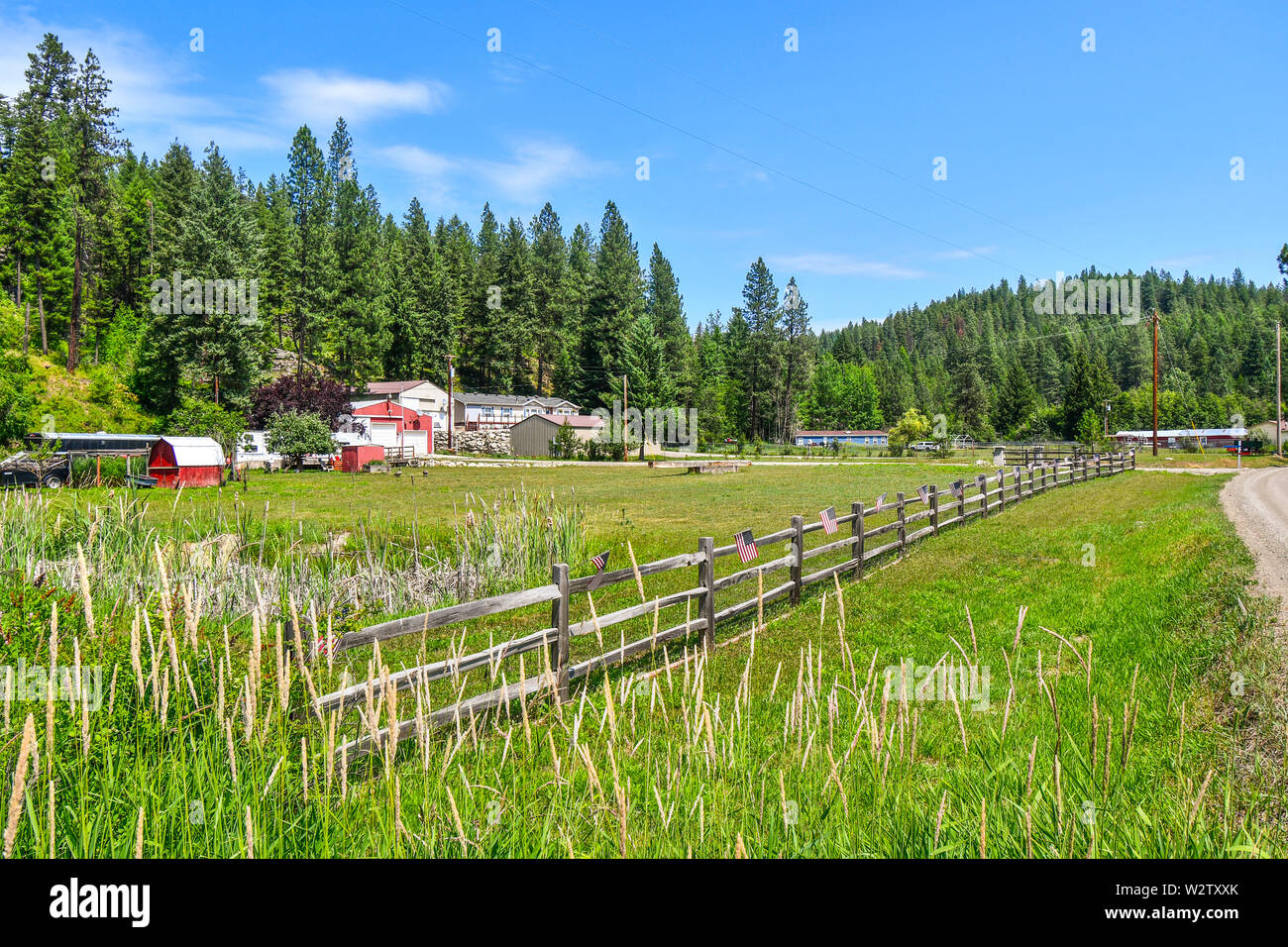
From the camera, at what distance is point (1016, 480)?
21.4 metres

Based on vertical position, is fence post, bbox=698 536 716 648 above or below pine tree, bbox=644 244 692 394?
below

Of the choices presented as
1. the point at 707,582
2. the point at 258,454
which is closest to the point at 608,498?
the point at 707,582

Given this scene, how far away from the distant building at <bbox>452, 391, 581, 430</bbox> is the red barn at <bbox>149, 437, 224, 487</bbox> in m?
36.3

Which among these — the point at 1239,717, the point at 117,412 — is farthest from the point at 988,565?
the point at 117,412

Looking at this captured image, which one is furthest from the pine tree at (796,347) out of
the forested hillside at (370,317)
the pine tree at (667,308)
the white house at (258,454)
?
the white house at (258,454)

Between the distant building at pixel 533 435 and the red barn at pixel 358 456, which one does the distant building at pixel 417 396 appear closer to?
the distant building at pixel 533 435

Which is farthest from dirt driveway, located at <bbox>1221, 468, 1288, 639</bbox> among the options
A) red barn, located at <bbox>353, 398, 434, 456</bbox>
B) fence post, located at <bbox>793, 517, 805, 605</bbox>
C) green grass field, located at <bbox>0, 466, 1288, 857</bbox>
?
red barn, located at <bbox>353, 398, 434, 456</bbox>

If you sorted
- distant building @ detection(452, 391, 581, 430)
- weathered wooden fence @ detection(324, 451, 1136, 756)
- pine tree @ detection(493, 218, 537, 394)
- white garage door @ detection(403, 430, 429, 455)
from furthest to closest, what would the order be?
pine tree @ detection(493, 218, 537, 394) → distant building @ detection(452, 391, 581, 430) → white garage door @ detection(403, 430, 429, 455) → weathered wooden fence @ detection(324, 451, 1136, 756)

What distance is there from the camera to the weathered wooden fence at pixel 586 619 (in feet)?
12.7

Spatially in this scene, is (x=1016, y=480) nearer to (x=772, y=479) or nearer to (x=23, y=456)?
(x=772, y=479)

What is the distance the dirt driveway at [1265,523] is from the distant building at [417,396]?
190 feet

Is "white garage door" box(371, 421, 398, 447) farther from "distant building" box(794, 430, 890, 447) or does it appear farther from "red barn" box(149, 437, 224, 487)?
"distant building" box(794, 430, 890, 447)

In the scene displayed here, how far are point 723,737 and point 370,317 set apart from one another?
247ft

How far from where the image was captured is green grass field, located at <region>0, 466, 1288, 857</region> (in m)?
2.63
